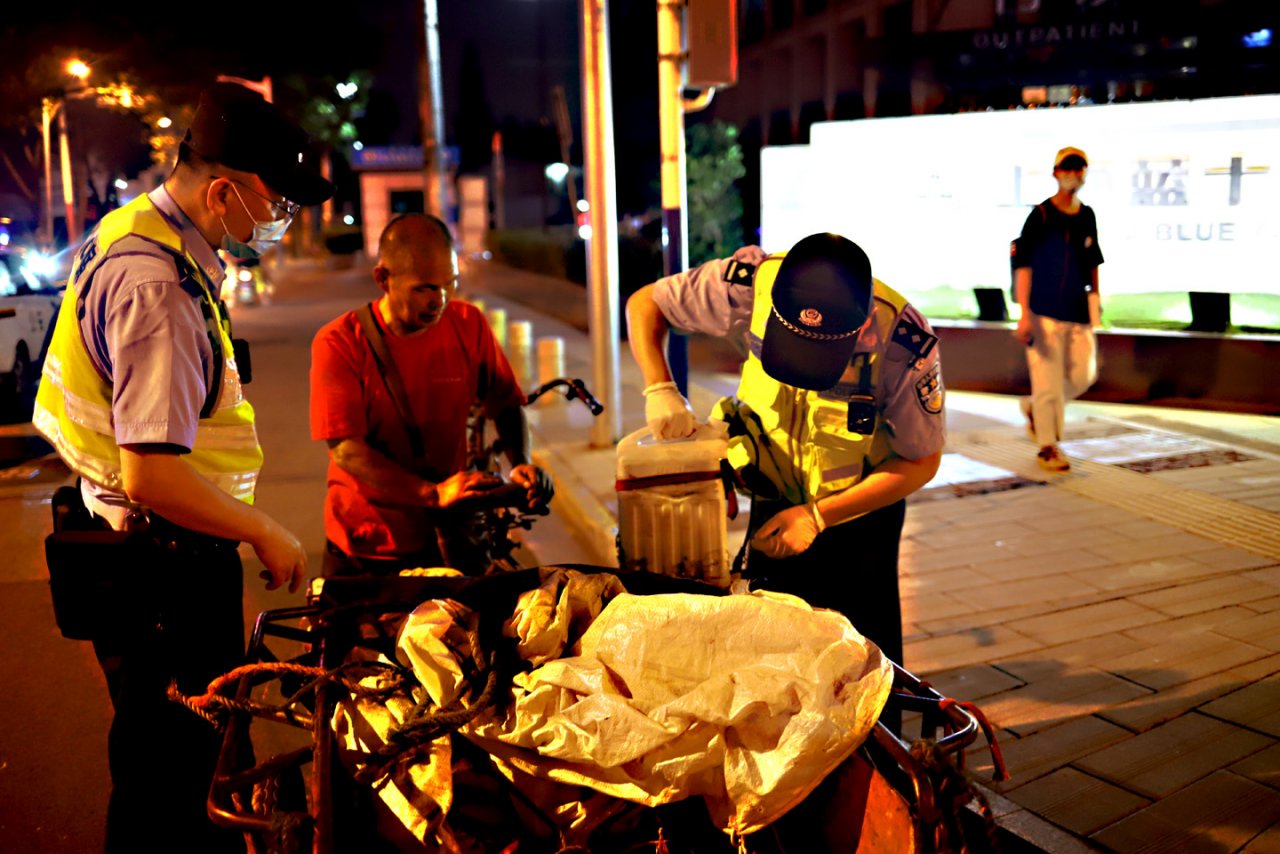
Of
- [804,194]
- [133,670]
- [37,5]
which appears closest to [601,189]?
[804,194]

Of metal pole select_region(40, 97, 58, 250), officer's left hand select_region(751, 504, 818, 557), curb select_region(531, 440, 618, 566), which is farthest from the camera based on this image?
metal pole select_region(40, 97, 58, 250)

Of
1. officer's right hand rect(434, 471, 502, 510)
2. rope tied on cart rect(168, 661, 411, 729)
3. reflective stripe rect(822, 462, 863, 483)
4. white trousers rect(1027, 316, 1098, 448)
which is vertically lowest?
white trousers rect(1027, 316, 1098, 448)

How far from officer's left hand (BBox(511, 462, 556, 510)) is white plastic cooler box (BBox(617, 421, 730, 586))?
2.38 ft

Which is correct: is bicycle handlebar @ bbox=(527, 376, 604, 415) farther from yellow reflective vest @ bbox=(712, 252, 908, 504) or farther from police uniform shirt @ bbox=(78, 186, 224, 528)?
police uniform shirt @ bbox=(78, 186, 224, 528)

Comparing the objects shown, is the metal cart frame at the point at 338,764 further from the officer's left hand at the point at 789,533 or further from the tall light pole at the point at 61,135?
the tall light pole at the point at 61,135

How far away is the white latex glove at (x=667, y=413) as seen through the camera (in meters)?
3.09

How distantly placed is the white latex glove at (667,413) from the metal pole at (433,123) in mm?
14526

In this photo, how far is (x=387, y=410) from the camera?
11.9 feet

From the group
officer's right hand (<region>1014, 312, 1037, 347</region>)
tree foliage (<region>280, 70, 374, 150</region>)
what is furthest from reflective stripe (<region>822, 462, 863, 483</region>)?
tree foliage (<region>280, 70, 374, 150</region>)

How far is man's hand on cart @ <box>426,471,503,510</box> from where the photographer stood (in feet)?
11.1

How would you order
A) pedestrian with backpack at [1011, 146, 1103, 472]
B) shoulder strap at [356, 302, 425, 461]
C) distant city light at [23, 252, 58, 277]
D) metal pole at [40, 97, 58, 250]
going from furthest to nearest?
metal pole at [40, 97, 58, 250] → distant city light at [23, 252, 58, 277] → pedestrian with backpack at [1011, 146, 1103, 472] → shoulder strap at [356, 302, 425, 461]

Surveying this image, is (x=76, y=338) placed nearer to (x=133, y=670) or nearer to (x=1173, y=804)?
(x=133, y=670)

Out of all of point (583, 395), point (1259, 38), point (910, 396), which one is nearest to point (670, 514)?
point (910, 396)

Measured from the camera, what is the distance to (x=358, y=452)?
139 inches
